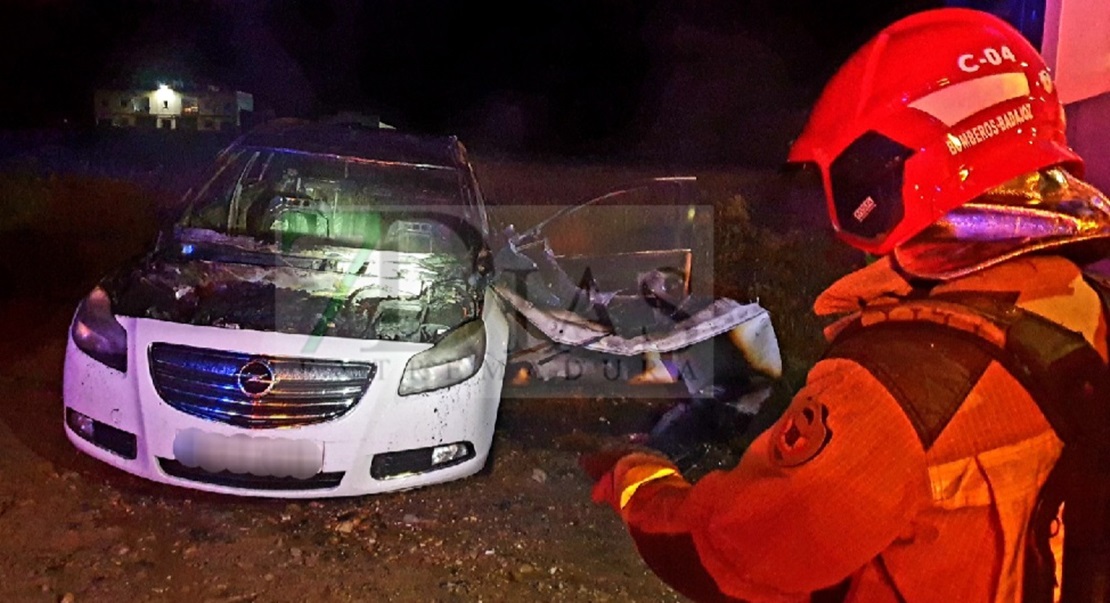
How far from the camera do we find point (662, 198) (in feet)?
17.6

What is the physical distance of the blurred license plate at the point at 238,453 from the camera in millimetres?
3428

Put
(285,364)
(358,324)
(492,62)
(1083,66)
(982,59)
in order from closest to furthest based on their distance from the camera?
(982,59) < (1083,66) < (285,364) < (358,324) < (492,62)

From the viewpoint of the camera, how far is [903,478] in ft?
3.41

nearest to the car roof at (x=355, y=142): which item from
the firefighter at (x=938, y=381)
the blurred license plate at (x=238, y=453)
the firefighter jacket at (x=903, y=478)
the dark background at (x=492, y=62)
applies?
the blurred license plate at (x=238, y=453)

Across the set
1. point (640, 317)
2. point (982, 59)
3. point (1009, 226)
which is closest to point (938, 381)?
point (1009, 226)

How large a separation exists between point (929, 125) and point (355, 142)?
4.57 m

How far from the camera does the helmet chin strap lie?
3.93ft

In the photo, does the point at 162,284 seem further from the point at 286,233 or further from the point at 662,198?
the point at 662,198

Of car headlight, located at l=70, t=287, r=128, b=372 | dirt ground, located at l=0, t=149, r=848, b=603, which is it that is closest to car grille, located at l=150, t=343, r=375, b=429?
car headlight, located at l=70, t=287, r=128, b=372

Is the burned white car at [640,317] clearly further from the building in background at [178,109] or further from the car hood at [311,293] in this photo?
the building in background at [178,109]

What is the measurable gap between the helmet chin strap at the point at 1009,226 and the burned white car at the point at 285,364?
103 inches

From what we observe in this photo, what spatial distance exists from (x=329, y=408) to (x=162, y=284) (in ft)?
4.05

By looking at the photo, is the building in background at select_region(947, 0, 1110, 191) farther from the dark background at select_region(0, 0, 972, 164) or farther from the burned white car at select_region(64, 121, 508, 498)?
the dark background at select_region(0, 0, 972, 164)

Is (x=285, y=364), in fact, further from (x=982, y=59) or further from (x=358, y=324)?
(x=982, y=59)
